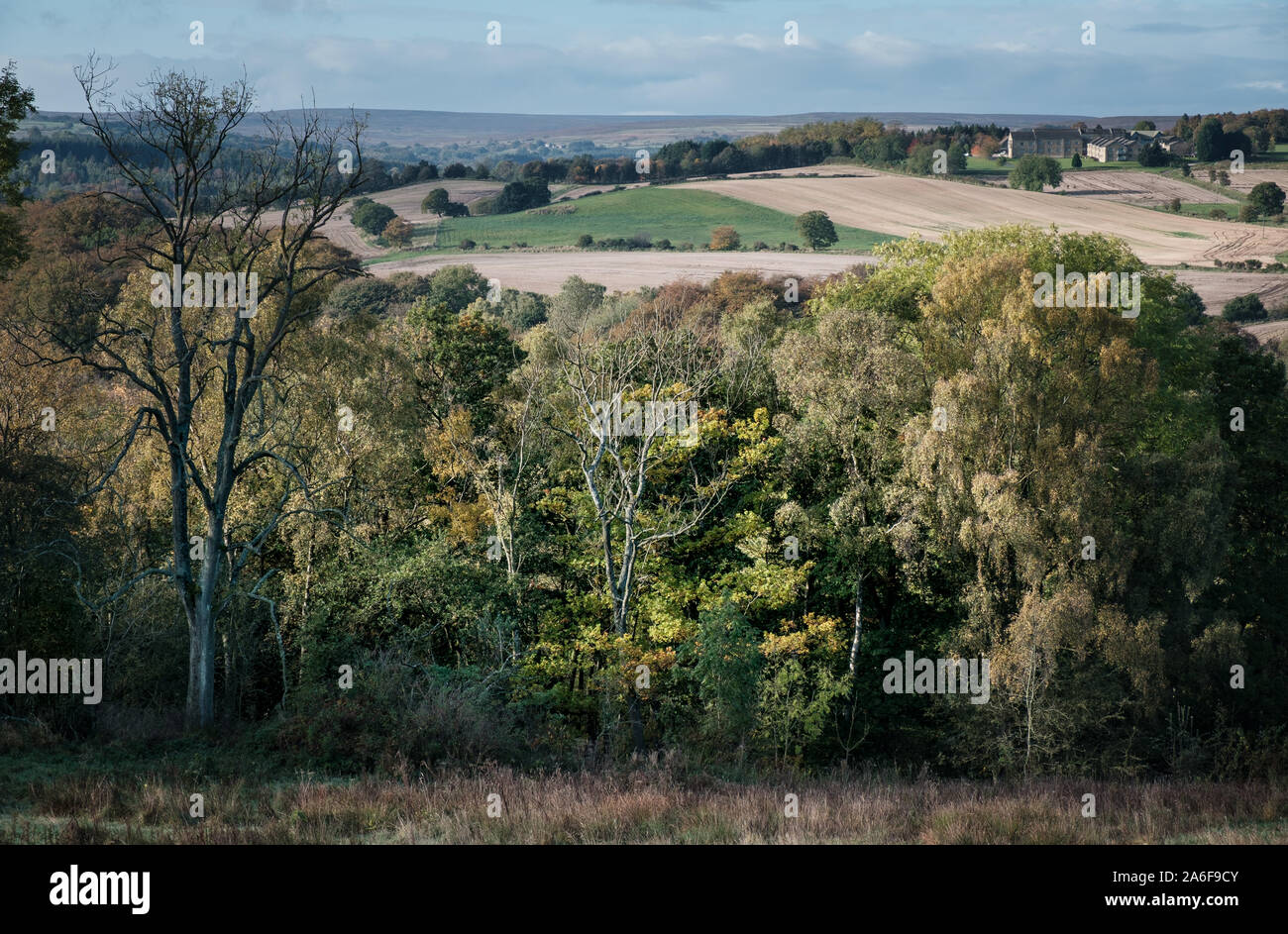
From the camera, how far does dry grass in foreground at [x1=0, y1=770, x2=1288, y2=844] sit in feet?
41.3

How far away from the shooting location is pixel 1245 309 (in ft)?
257

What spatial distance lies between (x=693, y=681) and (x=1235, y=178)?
3890 inches

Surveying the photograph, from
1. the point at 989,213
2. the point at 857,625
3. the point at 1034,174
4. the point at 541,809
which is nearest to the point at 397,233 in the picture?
the point at 989,213

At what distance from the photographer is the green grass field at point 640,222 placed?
11038 cm

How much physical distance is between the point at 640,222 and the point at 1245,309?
6023cm

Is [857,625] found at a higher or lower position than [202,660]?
lower

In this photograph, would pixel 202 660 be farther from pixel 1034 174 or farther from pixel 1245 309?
pixel 1034 174

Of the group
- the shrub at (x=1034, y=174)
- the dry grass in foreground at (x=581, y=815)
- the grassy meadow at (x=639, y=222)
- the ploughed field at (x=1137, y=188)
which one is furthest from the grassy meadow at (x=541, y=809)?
the shrub at (x=1034, y=174)

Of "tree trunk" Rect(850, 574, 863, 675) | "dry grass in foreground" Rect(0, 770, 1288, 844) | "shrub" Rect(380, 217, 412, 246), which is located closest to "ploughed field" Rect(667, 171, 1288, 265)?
"shrub" Rect(380, 217, 412, 246)

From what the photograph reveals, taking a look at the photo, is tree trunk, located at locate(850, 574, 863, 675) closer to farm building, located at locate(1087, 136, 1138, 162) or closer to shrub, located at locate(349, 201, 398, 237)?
shrub, located at locate(349, 201, 398, 237)

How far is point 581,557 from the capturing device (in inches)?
1403

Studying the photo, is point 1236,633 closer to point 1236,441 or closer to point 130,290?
point 1236,441

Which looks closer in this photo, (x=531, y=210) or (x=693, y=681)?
(x=693, y=681)
